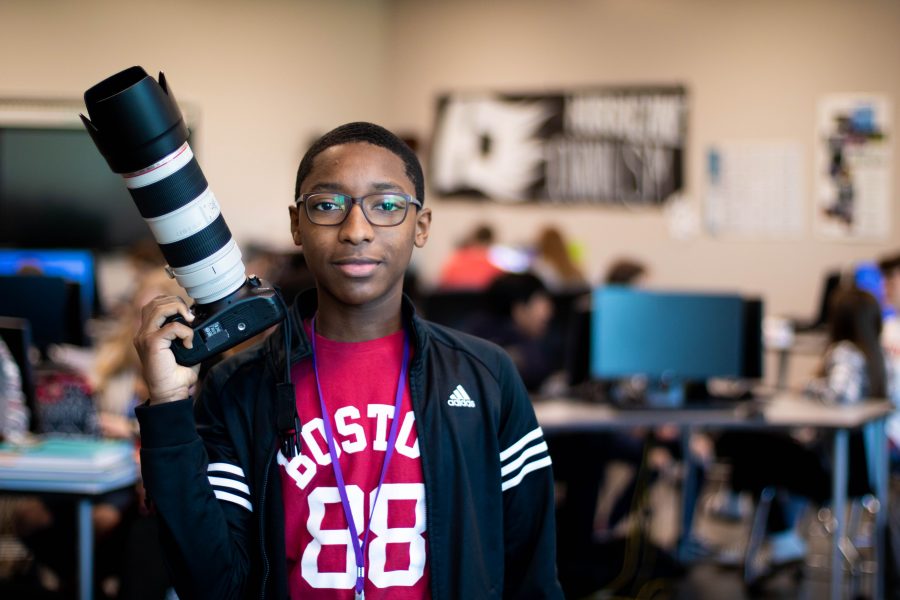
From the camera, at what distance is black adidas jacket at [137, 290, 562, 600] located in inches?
48.2

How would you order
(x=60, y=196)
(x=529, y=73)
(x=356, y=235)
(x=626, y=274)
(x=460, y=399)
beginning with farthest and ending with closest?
(x=529, y=73) → (x=60, y=196) → (x=626, y=274) → (x=460, y=399) → (x=356, y=235)

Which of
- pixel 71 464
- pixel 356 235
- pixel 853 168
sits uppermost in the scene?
pixel 853 168

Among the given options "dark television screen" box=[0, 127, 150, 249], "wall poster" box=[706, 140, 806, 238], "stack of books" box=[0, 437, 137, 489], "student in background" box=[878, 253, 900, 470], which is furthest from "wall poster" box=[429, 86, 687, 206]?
"stack of books" box=[0, 437, 137, 489]

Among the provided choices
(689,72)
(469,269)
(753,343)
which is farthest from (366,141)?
(689,72)

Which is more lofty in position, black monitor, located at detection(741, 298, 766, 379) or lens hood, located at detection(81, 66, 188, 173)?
lens hood, located at detection(81, 66, 188, 173)

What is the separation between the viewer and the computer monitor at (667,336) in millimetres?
3799

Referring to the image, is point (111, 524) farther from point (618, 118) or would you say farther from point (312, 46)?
point (618, 118)

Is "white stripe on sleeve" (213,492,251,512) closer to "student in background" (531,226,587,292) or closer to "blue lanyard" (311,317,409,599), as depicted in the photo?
"blue lanyard" (311,317,409,599)

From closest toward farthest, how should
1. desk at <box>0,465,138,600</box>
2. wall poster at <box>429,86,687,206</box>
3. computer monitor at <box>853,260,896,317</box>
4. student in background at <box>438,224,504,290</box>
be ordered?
desk at <box>0,465,138,600</box>, computer monitor at <box>853,260,896,317</box>, student in background at <box>438,224,504,290</box>, wall poster at <box>429,86,687,206</box>

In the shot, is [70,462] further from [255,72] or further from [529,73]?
[529,73]

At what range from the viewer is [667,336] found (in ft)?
12.6

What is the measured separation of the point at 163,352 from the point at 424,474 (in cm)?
37

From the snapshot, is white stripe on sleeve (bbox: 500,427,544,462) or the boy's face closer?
the boy's face

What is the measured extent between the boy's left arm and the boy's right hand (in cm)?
45
